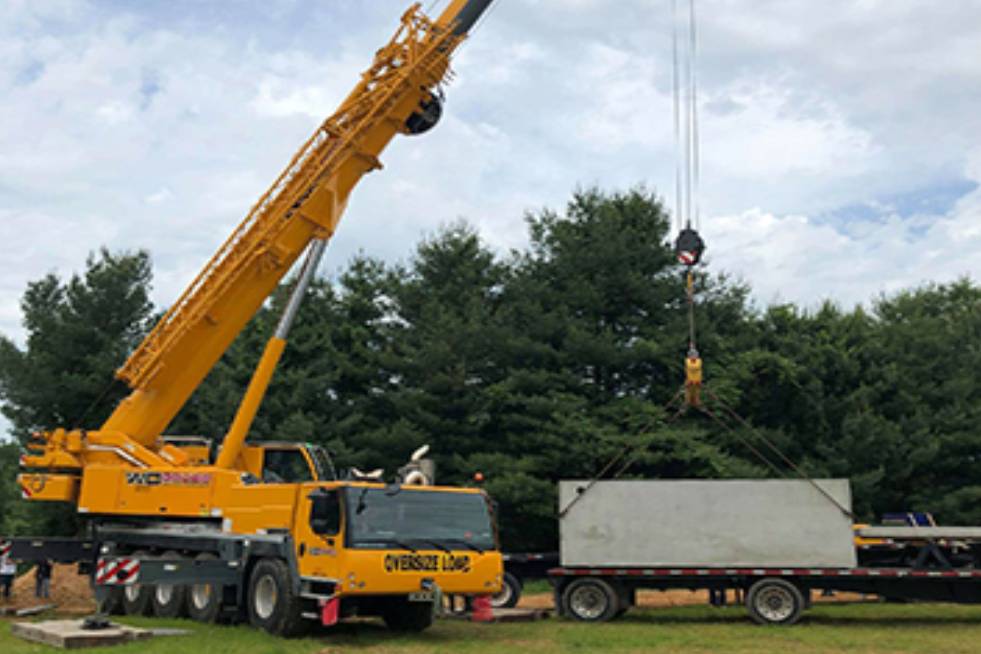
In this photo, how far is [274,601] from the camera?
44.5 feet

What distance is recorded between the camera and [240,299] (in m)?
17.1

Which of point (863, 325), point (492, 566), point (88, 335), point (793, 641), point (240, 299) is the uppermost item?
point (863, 325)

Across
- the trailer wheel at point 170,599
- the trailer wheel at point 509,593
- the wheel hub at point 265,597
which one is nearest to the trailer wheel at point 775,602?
the trailer wheel at point 509,593

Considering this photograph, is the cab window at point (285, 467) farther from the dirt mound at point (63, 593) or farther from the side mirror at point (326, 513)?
the dirt mound at point (63, 593)

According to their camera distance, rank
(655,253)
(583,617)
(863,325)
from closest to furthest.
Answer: (583,617)
(655,253)
(863,325)

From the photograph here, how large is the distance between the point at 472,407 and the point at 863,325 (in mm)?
15509

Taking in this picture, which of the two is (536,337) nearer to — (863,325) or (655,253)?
(655,253)

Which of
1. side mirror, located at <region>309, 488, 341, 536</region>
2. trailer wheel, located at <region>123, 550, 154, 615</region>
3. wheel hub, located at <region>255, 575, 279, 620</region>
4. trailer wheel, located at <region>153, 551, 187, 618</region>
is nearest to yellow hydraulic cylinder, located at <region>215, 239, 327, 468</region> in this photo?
trailer wheel, located at <region>153, 551, 187, 618</region>

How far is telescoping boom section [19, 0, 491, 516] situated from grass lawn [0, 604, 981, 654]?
2.63 meters

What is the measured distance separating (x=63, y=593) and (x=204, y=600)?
425 inches

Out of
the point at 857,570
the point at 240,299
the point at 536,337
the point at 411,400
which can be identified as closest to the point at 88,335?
the point at 411,400

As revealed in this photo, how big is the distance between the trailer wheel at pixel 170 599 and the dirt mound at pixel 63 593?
134 inches

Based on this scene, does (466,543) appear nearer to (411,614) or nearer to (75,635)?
(411,614)

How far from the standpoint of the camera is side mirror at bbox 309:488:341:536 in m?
12.9
